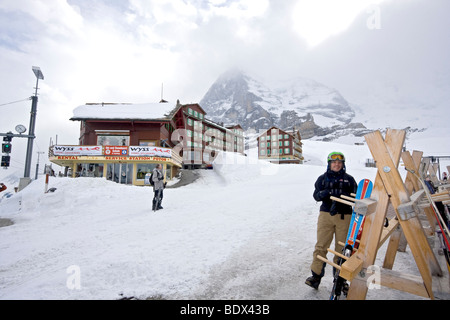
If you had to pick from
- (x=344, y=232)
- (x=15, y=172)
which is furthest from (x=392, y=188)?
(x=15, y=172)

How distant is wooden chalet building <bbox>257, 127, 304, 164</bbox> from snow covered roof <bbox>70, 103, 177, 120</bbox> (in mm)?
43136

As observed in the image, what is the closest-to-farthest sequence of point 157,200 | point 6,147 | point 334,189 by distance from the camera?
point 334,189, point 157,200, point 6,147

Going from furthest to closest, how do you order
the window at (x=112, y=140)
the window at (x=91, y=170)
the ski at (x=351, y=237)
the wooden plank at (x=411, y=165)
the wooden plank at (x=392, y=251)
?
the window at (x=112, y=140)
the window at (x=91, y=170)
the wooden plank at (x=411, y=165)
the wooden plank at (x=392, y=251)
the ski at (x=351, y=237)

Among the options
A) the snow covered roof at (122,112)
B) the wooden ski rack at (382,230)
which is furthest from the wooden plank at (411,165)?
the snow covered roof at (122,112)

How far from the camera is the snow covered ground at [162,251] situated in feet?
10.6

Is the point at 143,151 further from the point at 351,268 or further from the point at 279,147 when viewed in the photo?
the point at 279,147

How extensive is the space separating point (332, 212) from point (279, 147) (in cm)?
6672

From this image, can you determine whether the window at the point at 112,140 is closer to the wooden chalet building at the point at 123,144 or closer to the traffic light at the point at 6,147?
the wooden chalet building at the point at 123,144

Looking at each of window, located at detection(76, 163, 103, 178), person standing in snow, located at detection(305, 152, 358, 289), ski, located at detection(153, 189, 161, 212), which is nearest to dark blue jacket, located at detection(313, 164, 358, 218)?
person standing in snow, located at detection(305, 152, 358, 289)

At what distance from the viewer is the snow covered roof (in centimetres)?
2578

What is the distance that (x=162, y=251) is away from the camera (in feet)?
15.8

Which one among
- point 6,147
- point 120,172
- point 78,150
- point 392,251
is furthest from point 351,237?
point 78,150

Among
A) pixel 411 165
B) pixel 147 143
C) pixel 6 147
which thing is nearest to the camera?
pixel 411 165

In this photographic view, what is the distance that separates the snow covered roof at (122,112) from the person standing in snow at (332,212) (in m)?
24.5
